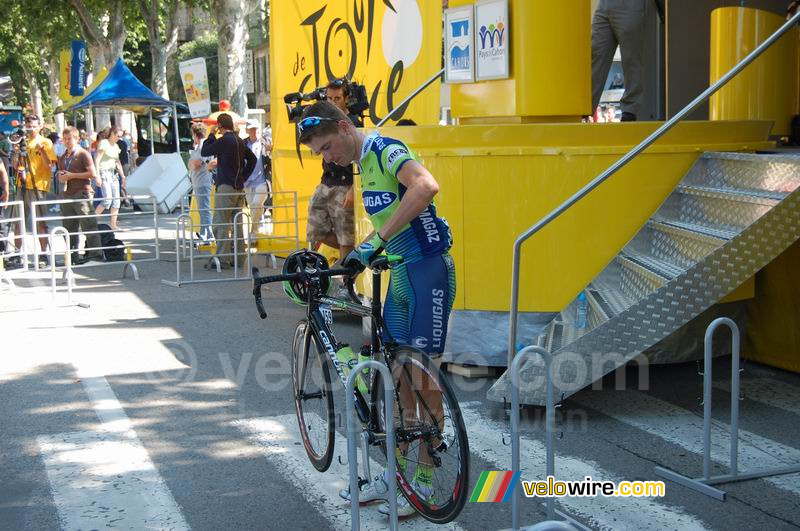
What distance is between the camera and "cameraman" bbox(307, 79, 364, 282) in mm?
10276

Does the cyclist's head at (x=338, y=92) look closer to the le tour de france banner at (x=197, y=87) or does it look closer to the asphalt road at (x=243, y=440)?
the asphalt road at (x=243, y=440)

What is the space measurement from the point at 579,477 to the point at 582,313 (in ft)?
6.24

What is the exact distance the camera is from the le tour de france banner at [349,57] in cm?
1066

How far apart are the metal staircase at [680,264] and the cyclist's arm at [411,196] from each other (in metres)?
2.07

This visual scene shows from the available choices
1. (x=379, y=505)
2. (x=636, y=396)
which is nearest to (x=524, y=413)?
(x=636, y=396)

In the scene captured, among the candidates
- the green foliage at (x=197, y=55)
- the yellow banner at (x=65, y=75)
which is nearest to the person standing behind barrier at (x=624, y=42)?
the yellow banner at (x=65, y=75)

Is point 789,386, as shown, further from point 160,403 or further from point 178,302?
point 178,302

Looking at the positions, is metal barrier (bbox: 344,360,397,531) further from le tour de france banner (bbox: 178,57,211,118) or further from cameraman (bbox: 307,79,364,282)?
le tour de france banner (bbox: 178,57,211,118)

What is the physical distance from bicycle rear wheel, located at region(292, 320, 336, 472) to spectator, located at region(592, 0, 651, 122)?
5377mm

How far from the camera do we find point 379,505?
5348mm

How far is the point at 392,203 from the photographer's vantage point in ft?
16.6

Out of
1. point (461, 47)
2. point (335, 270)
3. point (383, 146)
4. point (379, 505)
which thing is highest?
point (461, 47)

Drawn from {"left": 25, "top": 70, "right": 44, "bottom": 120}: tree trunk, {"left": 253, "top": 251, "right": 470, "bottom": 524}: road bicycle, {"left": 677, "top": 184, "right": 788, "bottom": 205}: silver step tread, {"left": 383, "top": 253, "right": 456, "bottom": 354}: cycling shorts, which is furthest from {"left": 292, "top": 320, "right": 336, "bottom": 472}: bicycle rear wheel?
{"left": 25, "top": 70, "right": 44, "bottom": 120}: tree trunk

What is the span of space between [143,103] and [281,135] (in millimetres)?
15854
